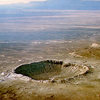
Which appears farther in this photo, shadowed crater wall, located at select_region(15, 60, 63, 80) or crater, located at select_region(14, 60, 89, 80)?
shadowed crater wall, located at select_region(15, 60, 63, 80)

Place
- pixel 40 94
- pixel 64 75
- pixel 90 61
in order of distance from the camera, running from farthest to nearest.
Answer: pixel 90 61
pixel 64 75
pixel 40 94

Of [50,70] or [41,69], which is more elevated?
[41,69]

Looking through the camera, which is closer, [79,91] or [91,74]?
[79,91]

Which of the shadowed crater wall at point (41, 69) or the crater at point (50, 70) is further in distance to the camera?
the shadowed crater wall at point (41, 69)

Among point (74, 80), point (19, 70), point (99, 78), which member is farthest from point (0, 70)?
point (99, 78)

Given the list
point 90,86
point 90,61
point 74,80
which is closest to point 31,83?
point 74,80

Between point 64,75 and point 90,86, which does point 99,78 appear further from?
point 64,75

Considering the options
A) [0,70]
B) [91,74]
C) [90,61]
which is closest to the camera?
[91,74]
